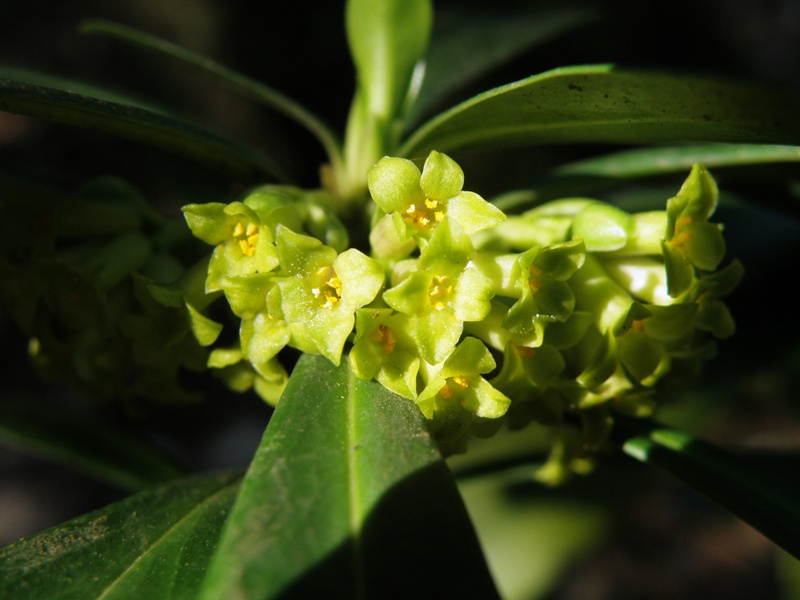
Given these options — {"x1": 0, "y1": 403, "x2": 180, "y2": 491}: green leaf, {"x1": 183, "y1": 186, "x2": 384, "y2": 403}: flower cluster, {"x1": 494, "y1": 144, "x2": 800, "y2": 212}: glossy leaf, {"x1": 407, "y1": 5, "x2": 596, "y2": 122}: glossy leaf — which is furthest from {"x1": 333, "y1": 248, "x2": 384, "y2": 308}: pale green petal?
{"x1": 0, "y1": 403, "x2": 180, "y2": 491}: green leaf

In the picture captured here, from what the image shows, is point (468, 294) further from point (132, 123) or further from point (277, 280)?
point (132, 123)

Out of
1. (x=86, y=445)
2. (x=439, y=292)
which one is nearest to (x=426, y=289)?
(x=439, y=292)

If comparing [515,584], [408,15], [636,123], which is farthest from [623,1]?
[515,584]

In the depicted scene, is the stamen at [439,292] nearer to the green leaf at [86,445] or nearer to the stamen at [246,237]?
the stamen at [246,237]

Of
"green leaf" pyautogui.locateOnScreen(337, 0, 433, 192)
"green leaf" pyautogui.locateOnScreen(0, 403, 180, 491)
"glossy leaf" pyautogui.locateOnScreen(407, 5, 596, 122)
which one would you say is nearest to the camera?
"green leaf" pyautogui.locateOnScreen(337, 0, 433, 192)

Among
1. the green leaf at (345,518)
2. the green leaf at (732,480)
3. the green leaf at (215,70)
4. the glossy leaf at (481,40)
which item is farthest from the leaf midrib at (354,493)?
the glossy leaf at (481,40)

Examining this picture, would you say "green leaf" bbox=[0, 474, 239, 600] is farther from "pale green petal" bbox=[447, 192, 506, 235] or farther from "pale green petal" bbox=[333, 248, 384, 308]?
"pale green petal" bbox=[447, 192, 506, 235]

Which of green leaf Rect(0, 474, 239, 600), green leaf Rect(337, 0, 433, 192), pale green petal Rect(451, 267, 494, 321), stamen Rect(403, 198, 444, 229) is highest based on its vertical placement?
green leaf Rect(337, 0, 433, 192)
